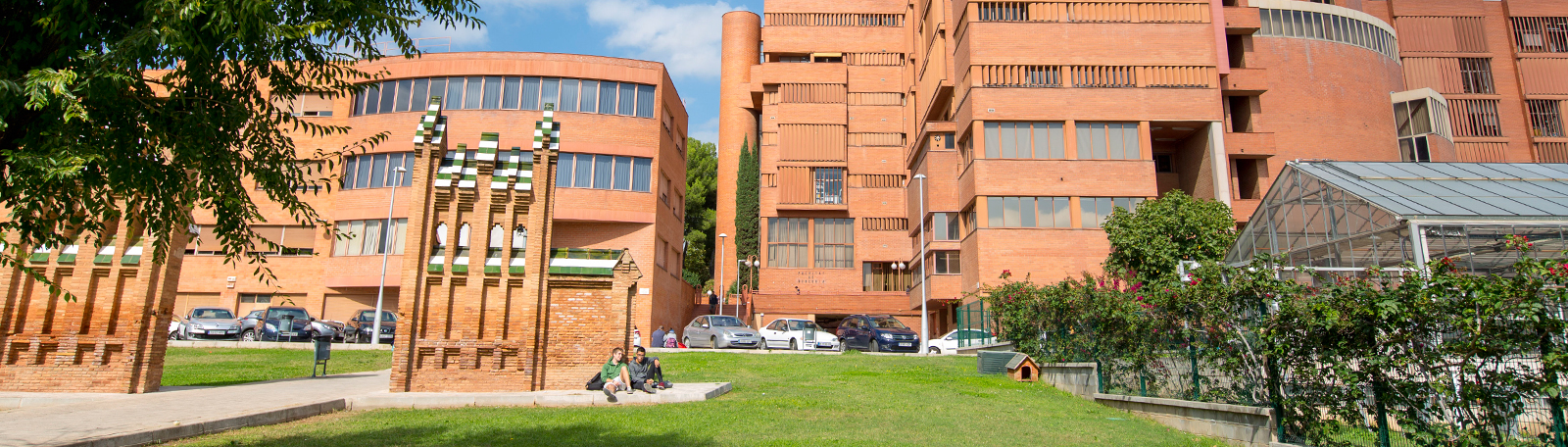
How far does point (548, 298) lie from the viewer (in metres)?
14.0

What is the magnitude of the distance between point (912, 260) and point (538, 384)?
37.0 meters

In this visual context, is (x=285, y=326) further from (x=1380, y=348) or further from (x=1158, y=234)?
(x=1380, y=348)

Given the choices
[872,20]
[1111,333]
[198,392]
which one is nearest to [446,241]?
[198,392]

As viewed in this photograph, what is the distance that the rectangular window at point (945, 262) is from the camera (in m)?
42.2

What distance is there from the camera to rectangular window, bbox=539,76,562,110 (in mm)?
36750

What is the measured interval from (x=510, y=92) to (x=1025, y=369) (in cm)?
2725

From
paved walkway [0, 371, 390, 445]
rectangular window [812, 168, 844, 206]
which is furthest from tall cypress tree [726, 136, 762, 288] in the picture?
paved walkway [0, 371, 390, 445]

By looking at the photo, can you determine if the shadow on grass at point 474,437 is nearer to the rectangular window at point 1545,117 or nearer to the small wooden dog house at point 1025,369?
the small wooden dog house at point 1025,369

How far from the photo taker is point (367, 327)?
3105 cm

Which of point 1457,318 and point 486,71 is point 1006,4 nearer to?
point 486,71

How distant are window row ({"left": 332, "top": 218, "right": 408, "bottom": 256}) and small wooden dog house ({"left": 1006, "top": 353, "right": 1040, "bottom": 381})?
2859cm

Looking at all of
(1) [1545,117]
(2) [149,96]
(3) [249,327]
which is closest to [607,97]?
(3) [249,327]

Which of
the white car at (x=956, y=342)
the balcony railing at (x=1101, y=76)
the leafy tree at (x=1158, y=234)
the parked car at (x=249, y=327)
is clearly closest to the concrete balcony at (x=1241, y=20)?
the balcony railing at (x=1101, y=76)

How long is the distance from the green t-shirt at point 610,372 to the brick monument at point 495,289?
668 millimetres
